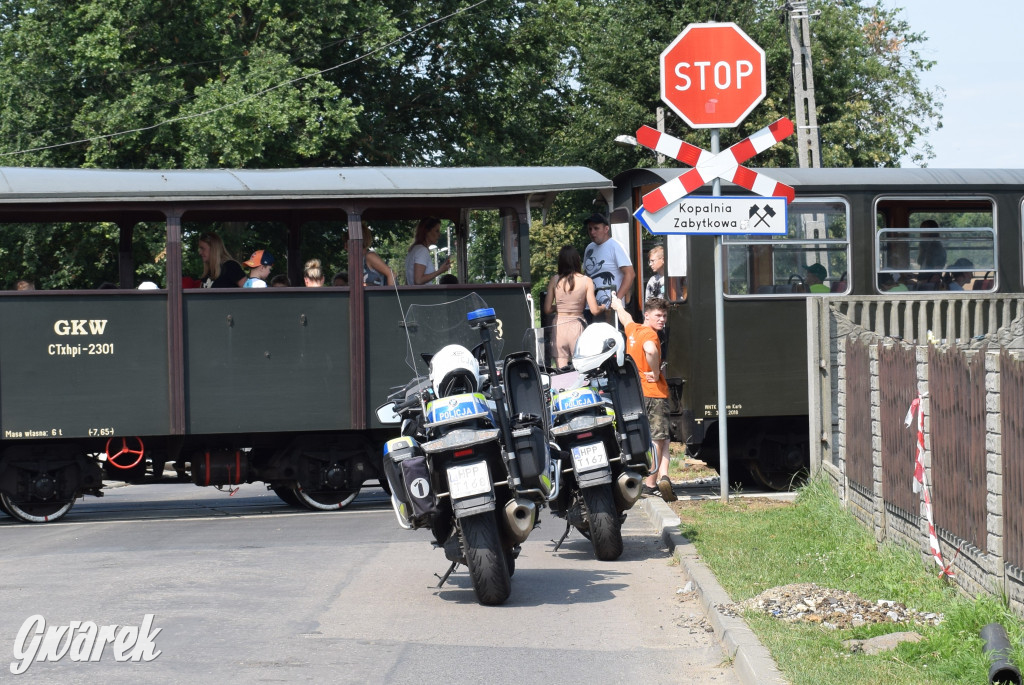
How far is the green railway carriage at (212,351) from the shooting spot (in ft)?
41.0

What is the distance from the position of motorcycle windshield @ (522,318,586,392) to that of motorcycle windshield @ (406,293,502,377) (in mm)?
391

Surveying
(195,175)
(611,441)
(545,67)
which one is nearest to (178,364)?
(195,175)

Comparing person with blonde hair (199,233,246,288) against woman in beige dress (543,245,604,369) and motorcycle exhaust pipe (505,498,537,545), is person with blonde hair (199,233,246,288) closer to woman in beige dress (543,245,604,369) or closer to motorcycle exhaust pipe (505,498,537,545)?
woman in beige dress (543,245,604,369)

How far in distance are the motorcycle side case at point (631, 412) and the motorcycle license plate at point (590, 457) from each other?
40cm

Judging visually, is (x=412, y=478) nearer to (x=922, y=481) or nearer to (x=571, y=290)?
(x=922, y=481)

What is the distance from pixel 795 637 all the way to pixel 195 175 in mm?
8427

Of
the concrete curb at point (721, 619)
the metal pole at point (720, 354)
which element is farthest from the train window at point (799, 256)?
the concrete curb at point (721, 619)

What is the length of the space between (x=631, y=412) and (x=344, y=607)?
2.55 metres

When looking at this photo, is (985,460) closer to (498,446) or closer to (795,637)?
(795,637)

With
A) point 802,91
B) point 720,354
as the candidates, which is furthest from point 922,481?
point 802,91

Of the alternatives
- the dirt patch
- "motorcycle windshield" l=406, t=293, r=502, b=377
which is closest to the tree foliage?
"motorcycle windshield" l=406, t=293, r=502, b=377

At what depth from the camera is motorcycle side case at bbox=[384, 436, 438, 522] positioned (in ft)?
25.2

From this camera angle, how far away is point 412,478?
25.3ft

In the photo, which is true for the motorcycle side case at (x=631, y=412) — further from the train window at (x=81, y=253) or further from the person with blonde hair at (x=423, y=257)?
the train window at (x=81, y=253)
